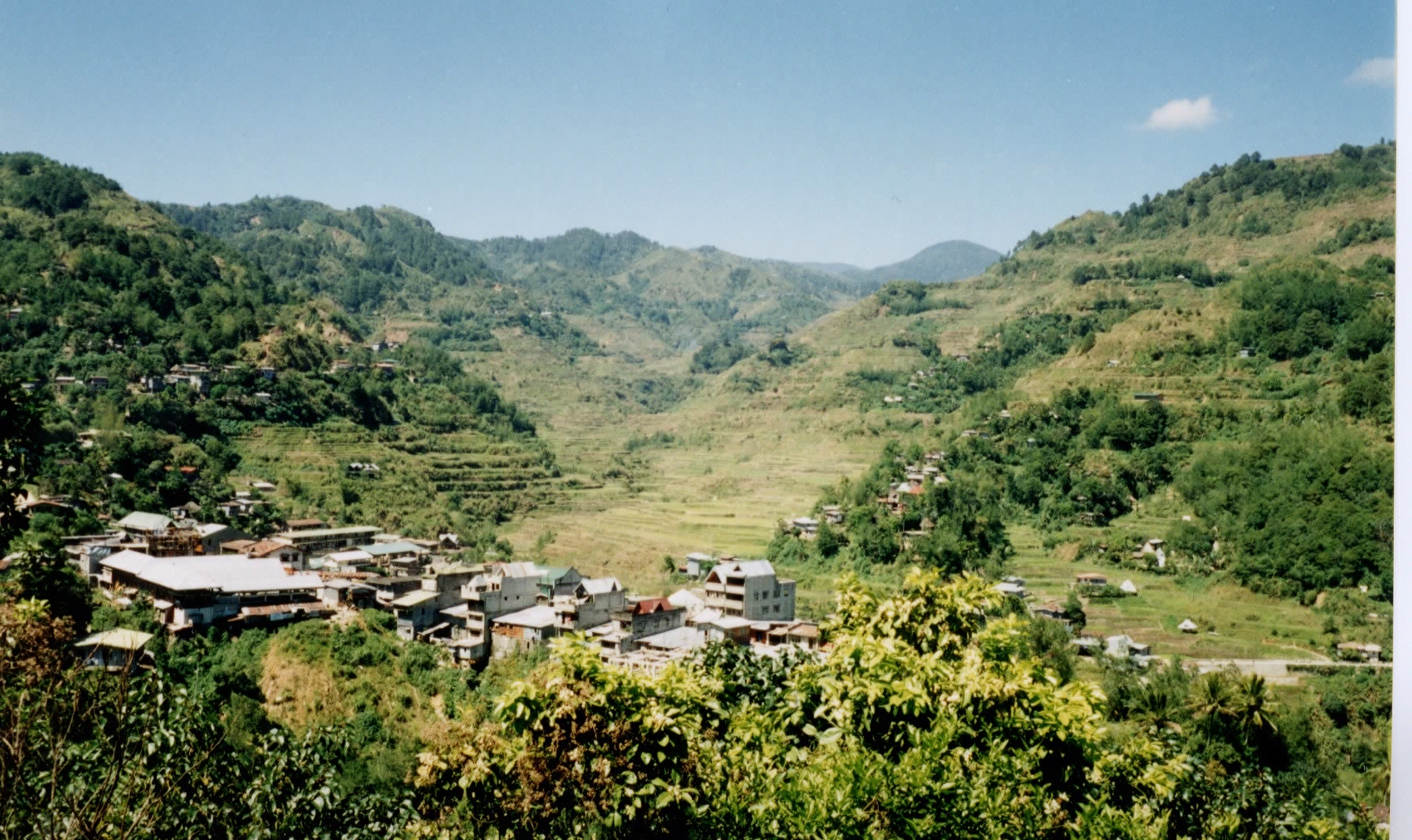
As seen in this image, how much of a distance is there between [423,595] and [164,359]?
469 inches

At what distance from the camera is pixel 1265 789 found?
4.52 meters

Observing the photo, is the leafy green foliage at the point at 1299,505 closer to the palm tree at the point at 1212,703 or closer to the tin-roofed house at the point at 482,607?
the palm tree at the point at 1212,703

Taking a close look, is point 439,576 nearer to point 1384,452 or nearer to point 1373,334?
point 1384,452

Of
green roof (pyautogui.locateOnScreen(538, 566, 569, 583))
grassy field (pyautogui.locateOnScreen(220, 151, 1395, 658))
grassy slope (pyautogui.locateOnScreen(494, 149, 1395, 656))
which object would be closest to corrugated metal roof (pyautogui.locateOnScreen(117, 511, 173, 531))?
grassy field (pyautogui.locateOnScreen(220, 151, 1395, 658))

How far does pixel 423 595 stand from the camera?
12391mm

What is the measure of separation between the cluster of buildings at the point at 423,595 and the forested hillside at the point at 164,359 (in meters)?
2.05

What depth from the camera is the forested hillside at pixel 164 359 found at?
1574 cm

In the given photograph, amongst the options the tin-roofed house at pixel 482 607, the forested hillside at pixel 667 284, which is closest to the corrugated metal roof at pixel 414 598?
the tin-roofed house at pixel 482 607

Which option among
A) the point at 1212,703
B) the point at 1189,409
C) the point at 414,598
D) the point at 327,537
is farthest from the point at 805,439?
the point at 1212,703

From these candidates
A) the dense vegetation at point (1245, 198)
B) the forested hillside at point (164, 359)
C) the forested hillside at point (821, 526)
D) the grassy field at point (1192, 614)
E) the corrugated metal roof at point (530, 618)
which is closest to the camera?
the forested hillside at point (821, 526)

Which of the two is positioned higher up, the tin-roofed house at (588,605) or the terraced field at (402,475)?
the terraced field at (402,475)

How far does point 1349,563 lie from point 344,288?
4667 cm

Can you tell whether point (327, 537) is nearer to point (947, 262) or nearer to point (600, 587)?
point (600, 587)

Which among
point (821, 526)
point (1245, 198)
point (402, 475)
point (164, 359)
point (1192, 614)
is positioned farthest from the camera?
point (1245, 198)
